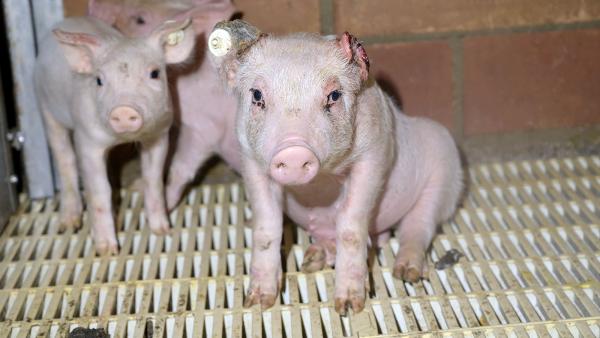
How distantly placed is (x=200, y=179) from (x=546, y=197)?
1.32m

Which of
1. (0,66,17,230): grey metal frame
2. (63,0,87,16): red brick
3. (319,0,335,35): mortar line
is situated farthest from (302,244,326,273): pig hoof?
(63,0,87,16): red brick

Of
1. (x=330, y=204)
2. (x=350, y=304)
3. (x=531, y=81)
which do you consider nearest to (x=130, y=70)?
(x=330, y=204)

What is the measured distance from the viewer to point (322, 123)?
1.94m

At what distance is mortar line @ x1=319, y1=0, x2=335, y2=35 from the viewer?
295cm

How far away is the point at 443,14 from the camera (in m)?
2.98

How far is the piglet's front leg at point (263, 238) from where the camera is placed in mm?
2217

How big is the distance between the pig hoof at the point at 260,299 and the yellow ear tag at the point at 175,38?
0.89m

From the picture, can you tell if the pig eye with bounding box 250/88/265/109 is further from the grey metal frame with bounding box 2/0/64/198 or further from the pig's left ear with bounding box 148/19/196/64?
the grey metal frame with bounding box 2/0/64/198

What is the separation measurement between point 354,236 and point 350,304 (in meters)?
0.19

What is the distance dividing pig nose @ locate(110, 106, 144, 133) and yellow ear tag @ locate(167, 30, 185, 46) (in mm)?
321

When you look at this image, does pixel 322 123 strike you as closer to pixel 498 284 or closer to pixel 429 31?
pixel 498 284

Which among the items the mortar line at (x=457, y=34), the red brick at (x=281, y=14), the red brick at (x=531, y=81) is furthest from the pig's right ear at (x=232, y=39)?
the red brick at (x=531, y=81)

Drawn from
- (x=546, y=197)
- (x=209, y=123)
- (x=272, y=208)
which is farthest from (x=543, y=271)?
(x=209, y=123)

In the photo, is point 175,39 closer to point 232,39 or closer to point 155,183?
point 155,183
